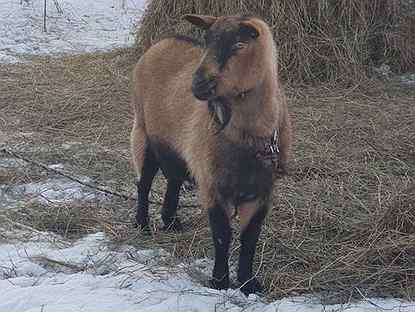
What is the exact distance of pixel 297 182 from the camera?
527 cm

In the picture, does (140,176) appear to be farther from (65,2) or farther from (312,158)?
(65,2)

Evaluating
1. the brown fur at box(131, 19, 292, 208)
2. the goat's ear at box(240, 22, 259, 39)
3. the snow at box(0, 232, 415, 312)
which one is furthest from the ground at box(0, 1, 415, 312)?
the goat's ear at box(240, 22, 259, 39)

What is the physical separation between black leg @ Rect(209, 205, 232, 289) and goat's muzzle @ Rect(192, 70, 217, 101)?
2.19 feet

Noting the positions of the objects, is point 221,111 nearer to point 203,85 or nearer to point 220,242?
point 203,85

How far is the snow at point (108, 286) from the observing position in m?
3.44

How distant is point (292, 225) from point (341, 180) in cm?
106

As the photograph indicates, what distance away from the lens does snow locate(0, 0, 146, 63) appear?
1120 cm

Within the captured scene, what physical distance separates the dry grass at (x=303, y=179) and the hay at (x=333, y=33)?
0.45 meters

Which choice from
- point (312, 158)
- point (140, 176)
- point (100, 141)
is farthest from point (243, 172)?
point (100, 141)

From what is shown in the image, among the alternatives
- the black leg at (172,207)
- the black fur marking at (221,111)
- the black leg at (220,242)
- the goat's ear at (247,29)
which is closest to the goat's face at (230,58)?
the goat's ear at (247,29)

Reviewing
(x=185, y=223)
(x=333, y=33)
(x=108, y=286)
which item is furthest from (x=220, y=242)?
(x=333, y=33)

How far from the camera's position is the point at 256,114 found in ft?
11.3

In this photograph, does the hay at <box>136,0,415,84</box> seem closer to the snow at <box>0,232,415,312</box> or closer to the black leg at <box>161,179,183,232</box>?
the black leg at <box>161,179,183,232</box>

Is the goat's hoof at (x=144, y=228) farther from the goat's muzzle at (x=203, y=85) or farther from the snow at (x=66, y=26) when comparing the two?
the snow at (x=66, y=26)
